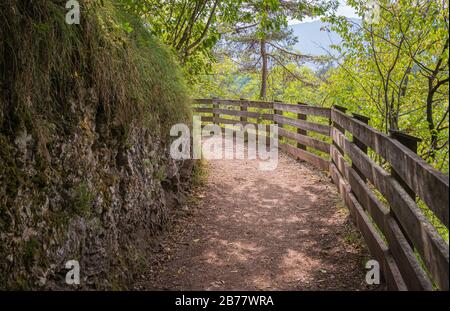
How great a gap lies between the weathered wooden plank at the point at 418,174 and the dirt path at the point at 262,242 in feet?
4.48

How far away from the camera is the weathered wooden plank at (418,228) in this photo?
6.98ft

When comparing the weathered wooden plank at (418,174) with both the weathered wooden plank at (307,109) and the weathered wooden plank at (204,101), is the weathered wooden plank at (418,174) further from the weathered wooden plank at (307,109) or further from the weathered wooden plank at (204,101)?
the weathered wooden plank at (204,101)

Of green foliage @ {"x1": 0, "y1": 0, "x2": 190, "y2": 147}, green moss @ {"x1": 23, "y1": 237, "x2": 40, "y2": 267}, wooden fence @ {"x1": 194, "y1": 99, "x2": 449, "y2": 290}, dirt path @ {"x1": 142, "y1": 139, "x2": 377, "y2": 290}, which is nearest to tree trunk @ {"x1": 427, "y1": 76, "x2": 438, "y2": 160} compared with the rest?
wooden fence @ {"x1": 194, "y1": 99, "x2": 449, "y2": 290}

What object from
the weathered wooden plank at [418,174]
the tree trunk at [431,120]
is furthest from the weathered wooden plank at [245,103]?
the weathered wooden plank at [418,174]

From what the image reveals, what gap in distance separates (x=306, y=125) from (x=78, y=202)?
23.0 feet

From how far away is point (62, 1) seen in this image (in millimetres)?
3521

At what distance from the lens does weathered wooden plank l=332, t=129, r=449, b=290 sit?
6.98ft

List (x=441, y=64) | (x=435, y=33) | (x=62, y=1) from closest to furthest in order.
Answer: (x=62, y=1)
(x=435, y=33)
(x=441, y=64)

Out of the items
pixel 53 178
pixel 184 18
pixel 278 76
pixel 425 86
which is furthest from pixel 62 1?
pixel 278 76

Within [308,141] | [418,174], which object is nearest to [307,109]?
[308,141]

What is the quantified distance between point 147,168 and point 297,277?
2405mm

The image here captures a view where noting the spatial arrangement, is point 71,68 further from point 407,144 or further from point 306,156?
point 306,156

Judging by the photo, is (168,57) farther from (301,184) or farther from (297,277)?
(297,277)

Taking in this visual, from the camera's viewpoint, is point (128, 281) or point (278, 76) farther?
point (278, 76)
